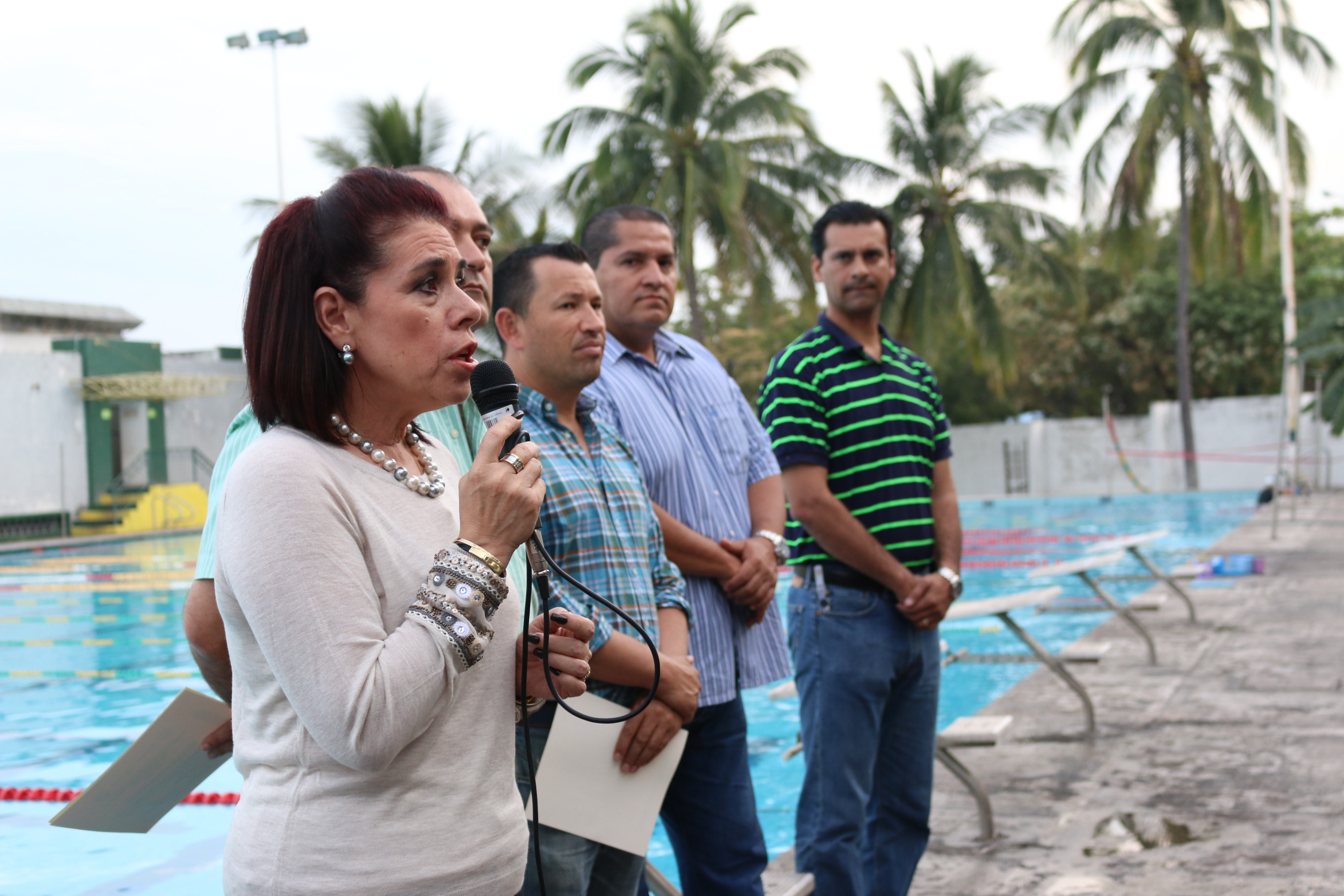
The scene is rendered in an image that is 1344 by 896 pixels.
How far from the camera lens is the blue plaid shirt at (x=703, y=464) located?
2674 millimetres

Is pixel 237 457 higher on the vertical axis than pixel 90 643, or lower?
higher

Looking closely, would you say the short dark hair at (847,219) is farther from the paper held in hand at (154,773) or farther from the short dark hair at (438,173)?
the paper held in hand at (154,773)

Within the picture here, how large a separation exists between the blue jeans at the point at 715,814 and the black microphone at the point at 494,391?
1.15 metres

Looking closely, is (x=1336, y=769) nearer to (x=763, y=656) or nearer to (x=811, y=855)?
(x=811, y=855)

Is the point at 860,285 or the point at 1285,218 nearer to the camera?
the point at 860,285

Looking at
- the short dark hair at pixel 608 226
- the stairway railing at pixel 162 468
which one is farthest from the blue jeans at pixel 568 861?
the stairway railing at pixel 162 468

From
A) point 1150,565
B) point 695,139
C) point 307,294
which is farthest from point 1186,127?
point 307,294

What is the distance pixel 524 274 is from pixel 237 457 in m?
1.17

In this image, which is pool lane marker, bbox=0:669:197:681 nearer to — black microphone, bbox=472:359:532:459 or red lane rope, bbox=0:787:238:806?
red lane rope, bbox=0:787:238:806

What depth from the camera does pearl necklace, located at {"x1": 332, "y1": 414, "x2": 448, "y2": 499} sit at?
4.60ft

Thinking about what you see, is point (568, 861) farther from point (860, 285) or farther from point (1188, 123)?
point (1188, 123)

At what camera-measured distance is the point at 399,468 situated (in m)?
1.42

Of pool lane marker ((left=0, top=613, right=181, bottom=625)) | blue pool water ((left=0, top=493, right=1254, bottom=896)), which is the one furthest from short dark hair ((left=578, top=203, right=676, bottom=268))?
pool lane marker ((left=0, top=613, right=181, bottom=625))

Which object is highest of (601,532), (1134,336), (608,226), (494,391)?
(1134,336)
